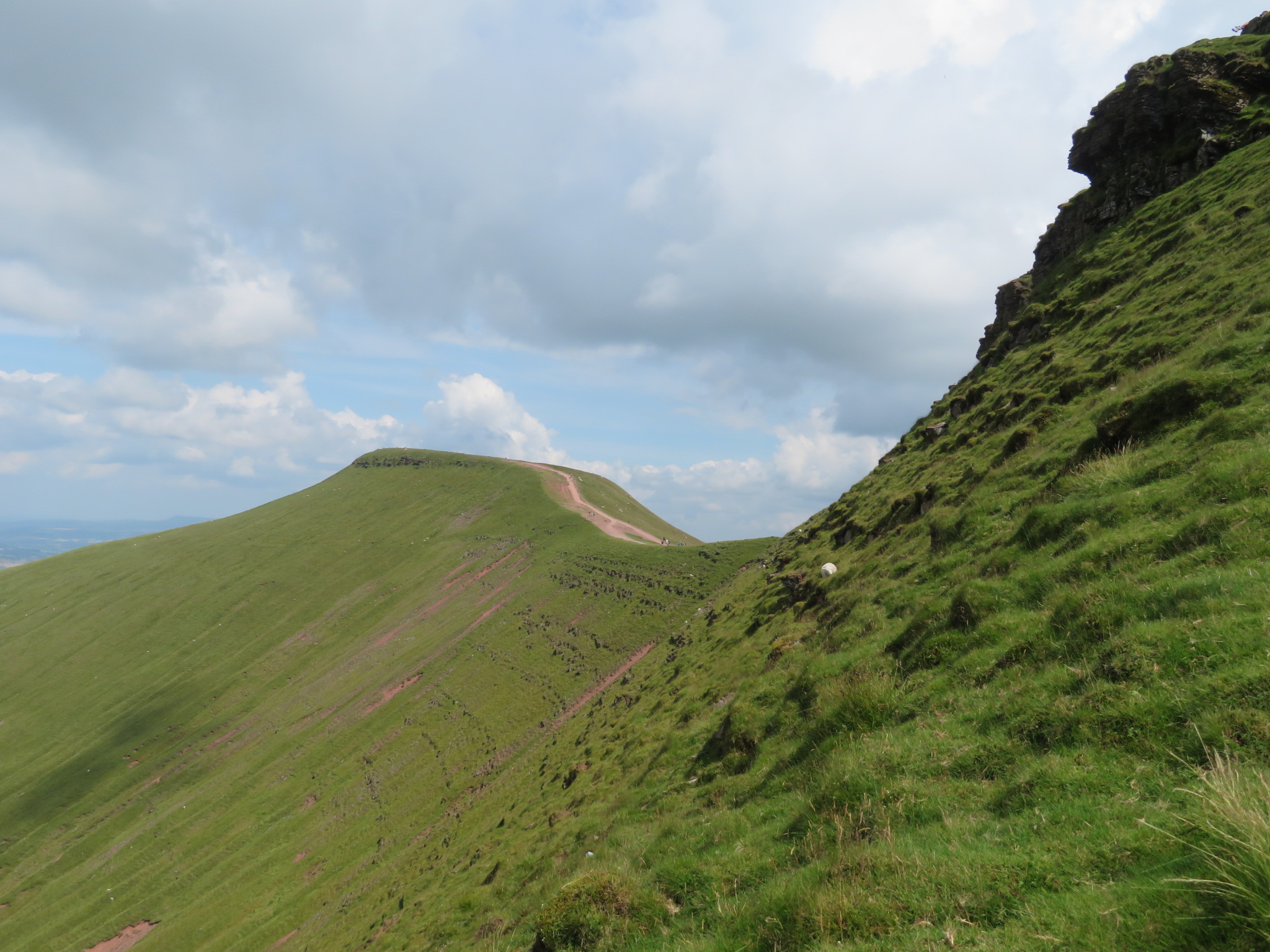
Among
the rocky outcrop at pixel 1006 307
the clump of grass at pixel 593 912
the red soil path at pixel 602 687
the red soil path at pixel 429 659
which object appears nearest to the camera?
the clump of grass at pixel 593 912

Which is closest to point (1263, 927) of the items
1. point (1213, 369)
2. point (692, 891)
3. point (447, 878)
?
point (692, 891)

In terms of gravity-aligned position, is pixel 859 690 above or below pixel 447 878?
above

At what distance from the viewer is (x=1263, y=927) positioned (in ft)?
12.7

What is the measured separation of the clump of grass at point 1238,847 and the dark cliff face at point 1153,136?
4224 centimetres

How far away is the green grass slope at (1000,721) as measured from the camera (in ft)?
19.9

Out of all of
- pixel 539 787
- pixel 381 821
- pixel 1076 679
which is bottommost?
pixel 381 821

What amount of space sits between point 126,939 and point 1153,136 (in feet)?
387

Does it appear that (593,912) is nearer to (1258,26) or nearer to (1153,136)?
(1153,136)

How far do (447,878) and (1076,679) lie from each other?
3189cm

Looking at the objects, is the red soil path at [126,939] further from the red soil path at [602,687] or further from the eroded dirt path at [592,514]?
the eroded dirt path at [592,514]

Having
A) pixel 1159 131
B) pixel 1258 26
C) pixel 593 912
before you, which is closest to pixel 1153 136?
pixel 1159 131

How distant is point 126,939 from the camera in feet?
175

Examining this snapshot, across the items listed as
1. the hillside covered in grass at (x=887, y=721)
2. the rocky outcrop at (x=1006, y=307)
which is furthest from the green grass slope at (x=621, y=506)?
the rocky outcrop at (x=1006, y=307)

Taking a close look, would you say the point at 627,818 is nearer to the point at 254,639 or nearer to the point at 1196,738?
the point at 1196,738
